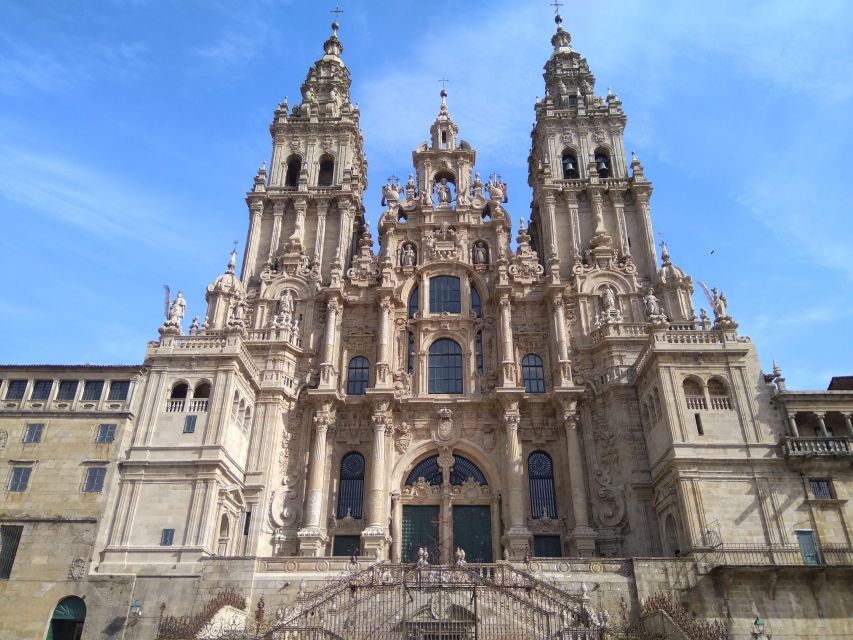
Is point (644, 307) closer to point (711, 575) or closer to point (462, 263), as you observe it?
point (462, 263)

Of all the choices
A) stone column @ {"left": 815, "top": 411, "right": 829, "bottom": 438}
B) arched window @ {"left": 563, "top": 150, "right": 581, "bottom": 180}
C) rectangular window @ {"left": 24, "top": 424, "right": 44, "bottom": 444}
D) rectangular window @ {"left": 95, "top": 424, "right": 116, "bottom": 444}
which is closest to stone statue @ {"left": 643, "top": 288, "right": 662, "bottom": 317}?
stone column @ {"left": 815, "top": 411, "right": 829, "bottom": 438}

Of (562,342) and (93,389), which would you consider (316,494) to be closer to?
(93,389)

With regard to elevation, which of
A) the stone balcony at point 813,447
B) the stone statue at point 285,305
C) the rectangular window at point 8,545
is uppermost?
the stone statue at point 285,305

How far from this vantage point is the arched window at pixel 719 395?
1185 inches

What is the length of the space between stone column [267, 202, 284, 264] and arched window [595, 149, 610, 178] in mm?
19583

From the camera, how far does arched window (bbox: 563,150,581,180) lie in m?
44.6

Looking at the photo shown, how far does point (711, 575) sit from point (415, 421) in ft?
51.7

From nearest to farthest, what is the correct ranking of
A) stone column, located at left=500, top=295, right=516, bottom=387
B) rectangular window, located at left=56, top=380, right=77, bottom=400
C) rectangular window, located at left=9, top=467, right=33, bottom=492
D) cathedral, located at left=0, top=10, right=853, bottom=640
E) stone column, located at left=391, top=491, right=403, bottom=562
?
cathedral, located at left=0, top=10, right=853, bottom=640 < rectangular window, located at left=9, top=467, right=33, bottom=492 < rectangular window, located at left=56, top=380, right=77, bottom=400 < stone column, located at left=391, top=491, right=403, bottom=562 < stone column, located at left=500, top=295, right=516, bottom=387

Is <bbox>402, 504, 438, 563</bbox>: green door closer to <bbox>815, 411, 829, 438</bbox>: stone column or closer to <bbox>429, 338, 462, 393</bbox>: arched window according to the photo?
<bbox>429, 338, 462, 393</bbox>: arched window

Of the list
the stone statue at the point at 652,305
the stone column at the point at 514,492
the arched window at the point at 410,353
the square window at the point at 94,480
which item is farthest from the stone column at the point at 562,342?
the square window at the point at 94,480

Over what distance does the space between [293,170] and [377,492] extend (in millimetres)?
22826

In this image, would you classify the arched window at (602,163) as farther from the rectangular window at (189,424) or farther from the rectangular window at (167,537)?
the rectangular window at (167,537)

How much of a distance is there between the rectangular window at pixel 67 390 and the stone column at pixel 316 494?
11.0 meters

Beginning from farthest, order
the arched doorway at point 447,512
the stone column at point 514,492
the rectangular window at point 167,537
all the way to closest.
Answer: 1. the arched doorway at point 447,512
2. the stone column at point 514,492
3. the rectangular window at point 167,537
